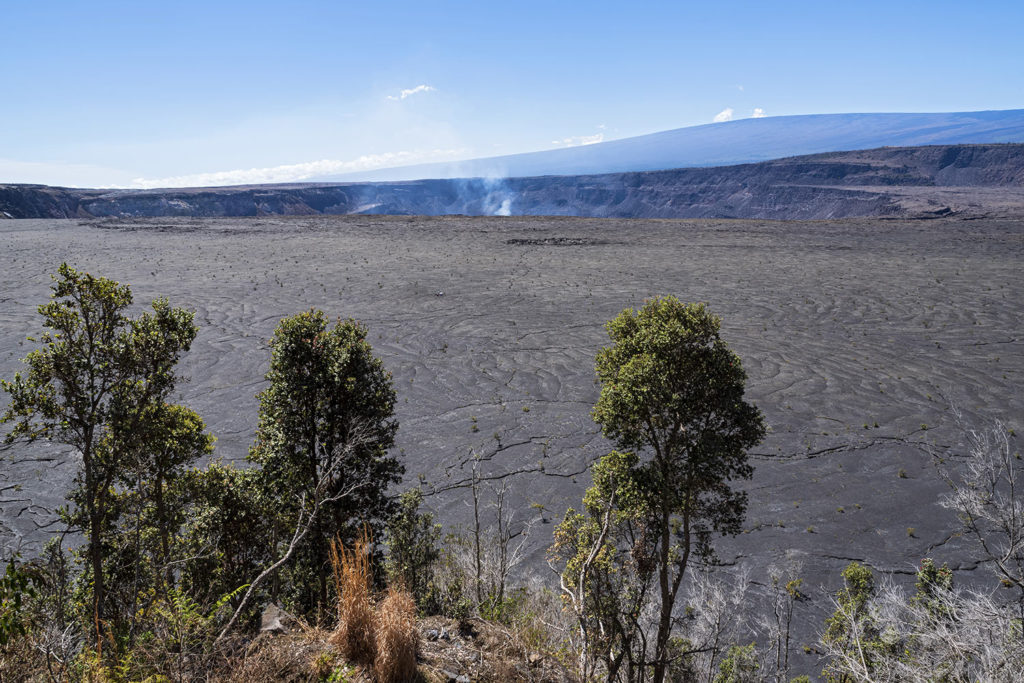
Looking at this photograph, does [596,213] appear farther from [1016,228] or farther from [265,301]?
[265,301]

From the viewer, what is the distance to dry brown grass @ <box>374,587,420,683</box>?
5.55m

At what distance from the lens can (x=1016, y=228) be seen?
70.4m

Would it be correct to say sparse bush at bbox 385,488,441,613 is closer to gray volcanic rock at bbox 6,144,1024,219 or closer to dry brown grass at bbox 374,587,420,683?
dry brown grass at bbox 374,587,420,683

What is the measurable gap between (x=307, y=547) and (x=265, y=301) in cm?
3642

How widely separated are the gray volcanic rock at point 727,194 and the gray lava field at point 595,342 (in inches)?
1283

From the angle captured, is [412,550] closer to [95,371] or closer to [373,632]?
[373,632]

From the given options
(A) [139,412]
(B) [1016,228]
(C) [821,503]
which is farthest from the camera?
(B) [1016,228]

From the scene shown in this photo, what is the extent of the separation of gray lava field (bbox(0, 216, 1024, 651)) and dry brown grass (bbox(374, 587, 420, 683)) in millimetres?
12294

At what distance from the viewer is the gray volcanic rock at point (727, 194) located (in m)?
105

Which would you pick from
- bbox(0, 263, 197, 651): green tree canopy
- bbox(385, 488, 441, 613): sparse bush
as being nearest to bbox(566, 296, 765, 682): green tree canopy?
bbox(385, 488, 441, 613): sparse bush

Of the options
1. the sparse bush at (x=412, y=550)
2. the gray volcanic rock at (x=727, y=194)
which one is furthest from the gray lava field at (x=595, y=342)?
the gray volcanic rock at (x=727, y=194)

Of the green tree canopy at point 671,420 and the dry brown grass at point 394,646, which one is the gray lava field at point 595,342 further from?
the dry brown grass at point 394,646

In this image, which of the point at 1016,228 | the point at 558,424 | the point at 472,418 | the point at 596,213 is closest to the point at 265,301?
the point at 472,418

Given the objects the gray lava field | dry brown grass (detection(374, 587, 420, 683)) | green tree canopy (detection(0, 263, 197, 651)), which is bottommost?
the gray lava field
